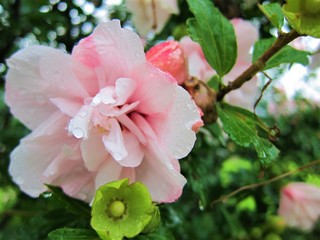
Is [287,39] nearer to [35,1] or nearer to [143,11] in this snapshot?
[143,11]

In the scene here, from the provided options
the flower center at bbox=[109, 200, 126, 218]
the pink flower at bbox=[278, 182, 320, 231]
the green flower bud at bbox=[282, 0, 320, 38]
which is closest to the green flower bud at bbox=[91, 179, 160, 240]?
the flower center at bbox=[109, 200, 126, 218]

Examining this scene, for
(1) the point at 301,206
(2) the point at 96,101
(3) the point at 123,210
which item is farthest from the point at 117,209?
(1) the point at 301,206

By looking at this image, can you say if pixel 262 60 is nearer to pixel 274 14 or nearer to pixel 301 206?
pixel 274 14

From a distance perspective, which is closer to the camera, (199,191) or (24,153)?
(24,153)

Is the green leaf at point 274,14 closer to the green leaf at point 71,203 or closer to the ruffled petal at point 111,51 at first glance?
the ruffled petal at point 111,51

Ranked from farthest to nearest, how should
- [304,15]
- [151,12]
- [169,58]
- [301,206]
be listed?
[301,206] → [151,12] → [169,58] → [304,15]

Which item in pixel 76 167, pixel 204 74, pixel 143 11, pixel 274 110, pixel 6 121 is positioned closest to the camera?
pixel 76 167

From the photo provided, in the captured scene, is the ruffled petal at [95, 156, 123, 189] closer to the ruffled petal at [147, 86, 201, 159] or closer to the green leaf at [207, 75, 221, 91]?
the ruffled petal at [147, 86, 201, 159]

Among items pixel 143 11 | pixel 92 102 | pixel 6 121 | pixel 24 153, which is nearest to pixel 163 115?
pixel 92 102
